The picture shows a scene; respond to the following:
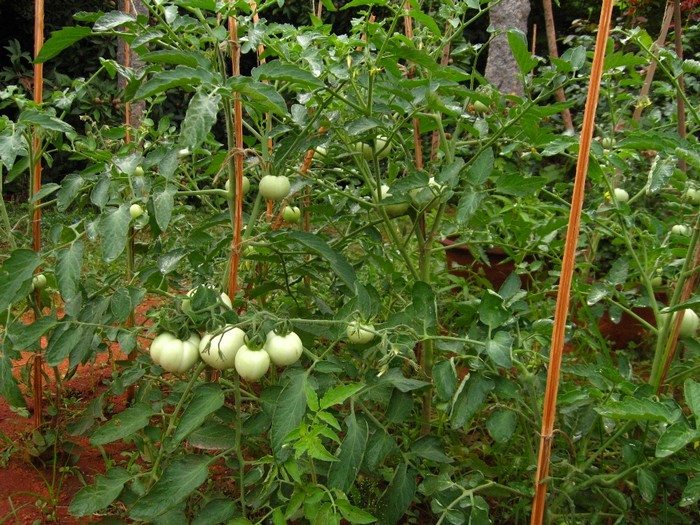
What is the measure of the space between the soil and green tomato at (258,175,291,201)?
642 mm

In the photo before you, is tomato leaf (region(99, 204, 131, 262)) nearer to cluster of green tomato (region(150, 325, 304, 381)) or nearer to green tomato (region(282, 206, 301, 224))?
cluster of green tomato (region(150, 325, 304, 381))

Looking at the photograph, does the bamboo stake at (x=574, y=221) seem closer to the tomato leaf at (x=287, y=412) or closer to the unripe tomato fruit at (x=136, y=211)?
the tomato leaf at (x=287, y=412)

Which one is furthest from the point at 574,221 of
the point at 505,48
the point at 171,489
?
the point at 505,48

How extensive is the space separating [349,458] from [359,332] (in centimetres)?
→ 21

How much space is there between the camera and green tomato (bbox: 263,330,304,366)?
1.06m

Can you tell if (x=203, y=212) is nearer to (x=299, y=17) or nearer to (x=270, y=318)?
(x=299, y=17)

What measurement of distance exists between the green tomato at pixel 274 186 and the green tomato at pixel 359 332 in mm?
290

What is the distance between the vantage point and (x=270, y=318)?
1089mm

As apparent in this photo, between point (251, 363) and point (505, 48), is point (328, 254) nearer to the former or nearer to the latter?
point (251, 363)

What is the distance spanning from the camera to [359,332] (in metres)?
1.14

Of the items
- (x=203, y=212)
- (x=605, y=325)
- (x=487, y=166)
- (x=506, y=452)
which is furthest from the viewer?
(x=203, y=212)

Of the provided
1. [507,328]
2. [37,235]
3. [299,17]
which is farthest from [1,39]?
[507,328]

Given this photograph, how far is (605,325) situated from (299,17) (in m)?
4.24

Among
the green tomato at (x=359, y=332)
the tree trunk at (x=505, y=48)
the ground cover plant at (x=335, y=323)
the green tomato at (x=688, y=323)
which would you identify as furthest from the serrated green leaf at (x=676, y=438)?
the tree trunk at (x=505, y=48)
